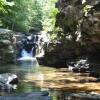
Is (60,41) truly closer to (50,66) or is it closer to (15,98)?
(50,66)

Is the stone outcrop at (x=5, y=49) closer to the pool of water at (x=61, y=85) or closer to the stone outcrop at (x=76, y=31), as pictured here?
the stone outcrop at (x=76, y=31)

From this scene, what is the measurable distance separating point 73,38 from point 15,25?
29.8 meters

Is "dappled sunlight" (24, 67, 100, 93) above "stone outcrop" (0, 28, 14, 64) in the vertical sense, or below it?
below

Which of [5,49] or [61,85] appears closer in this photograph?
[61,85]

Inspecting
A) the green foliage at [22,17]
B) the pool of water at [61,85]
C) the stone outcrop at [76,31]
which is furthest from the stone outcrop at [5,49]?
the pool of water at [61,85]

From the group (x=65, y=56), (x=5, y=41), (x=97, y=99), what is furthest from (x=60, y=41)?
(x=97, y=99)

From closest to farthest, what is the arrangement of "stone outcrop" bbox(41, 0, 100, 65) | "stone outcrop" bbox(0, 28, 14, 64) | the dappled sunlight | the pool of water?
the pool of water, the dappled sunlight, "stone outcrop" bbox(41, 0, 100, 65), "stone outcrop" bbox(0, 28, 14, 64)

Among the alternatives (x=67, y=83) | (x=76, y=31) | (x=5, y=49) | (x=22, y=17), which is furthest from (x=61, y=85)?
(x=22, y=17)

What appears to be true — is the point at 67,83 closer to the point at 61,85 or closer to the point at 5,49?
the point at 61,85

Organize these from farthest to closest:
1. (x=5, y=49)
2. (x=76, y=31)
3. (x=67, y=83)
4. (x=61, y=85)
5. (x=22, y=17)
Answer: (x=22, y=17), (x=5, y=49), (x=76, y=31), (x=67, y=83), (x=61, y=85)

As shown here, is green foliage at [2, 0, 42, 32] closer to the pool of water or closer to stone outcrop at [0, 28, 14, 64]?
stone outcrop at [0, 28, 14, 64]

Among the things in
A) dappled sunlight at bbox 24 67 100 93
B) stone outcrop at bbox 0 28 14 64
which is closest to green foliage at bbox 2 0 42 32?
stone outcrop at bbox 0 28 14 64

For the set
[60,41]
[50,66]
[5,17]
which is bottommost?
[50,66]

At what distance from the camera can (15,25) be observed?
201 feet
